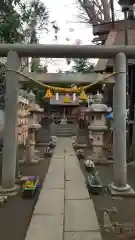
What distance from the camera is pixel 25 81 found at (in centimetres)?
527

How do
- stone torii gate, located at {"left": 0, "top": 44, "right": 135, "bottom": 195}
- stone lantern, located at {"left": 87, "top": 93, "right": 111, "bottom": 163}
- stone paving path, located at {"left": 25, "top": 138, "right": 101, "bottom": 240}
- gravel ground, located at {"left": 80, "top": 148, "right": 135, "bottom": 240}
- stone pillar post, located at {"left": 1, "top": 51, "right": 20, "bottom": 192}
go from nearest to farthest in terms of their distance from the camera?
stone paving path, located at {"left": 25, "top": 138, "right": 101, "bottom": 240} → gravel ground, located at {"left": 80, "top": 148, "right": 135, "bottom": 240} → stone pillar post, located at {"left": 1, "top": 51, "right": 20, "bottom": 192} → stone torii gate, located at {"left": 0, "top": 44, "right": 135, "bottom": 195} → stone lantern, located at {"left": 87, "top": 93, "right": 111, "bottom": 163}

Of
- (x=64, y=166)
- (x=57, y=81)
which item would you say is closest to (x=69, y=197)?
(x=57, y=81)

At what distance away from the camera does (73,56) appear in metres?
5.26

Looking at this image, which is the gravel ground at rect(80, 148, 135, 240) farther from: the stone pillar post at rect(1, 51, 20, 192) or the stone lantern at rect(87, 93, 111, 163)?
the stone lantern at rect(87, 93, 111, 163)

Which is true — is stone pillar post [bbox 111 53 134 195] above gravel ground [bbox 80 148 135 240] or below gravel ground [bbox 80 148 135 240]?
above

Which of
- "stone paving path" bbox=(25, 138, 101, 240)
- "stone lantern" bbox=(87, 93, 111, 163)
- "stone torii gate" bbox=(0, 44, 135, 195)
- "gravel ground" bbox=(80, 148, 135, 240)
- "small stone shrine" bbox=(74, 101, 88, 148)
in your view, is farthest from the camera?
"small stone shrine" bbox=(74, 101, 88, 148)

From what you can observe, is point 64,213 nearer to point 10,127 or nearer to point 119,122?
point 10,127

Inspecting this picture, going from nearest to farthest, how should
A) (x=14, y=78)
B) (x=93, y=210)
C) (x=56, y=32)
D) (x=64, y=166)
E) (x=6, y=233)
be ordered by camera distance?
1. (x=6, y=233)
2. (x=93, y=210)
3. (x=14, y=78)
4. (x=64, y=166)
5. (x=56, y=32)

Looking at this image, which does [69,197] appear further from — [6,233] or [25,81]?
[25,81]

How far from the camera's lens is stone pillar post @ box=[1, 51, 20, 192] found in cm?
497

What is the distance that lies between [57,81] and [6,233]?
3.28 m

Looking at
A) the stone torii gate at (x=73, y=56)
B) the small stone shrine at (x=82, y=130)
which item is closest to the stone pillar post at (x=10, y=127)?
the stone torii gate at (x=73, y=56)

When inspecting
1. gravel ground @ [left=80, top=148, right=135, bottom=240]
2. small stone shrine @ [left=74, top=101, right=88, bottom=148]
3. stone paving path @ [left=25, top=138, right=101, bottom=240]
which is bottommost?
gravel ground @ [left=80, top=148, right=135, bottom=240]

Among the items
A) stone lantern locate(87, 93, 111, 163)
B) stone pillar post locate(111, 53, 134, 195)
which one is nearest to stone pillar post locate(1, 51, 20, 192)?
stone pillar post locate(111, 53, 134, 195)
